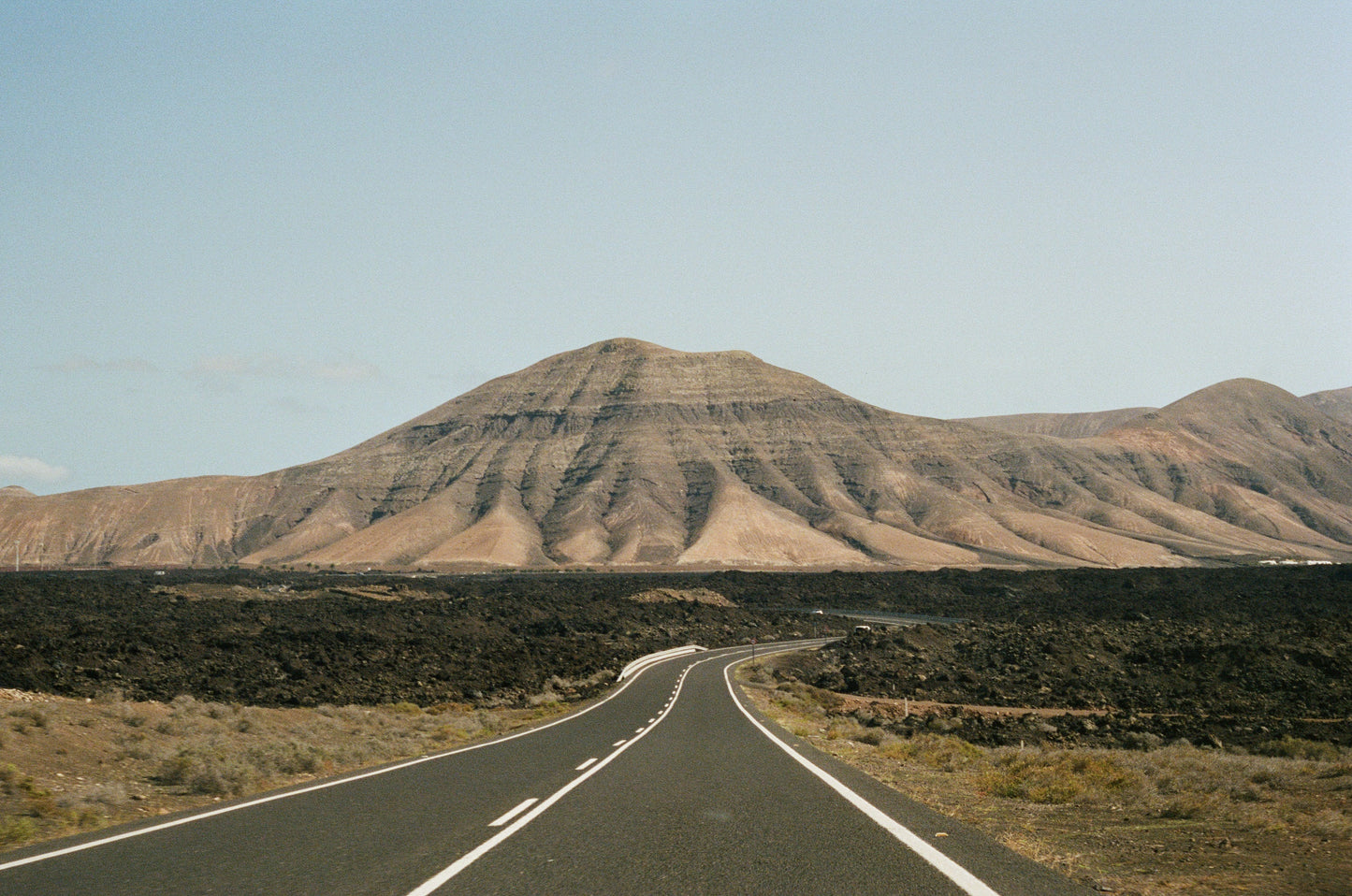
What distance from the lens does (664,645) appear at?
7881cm

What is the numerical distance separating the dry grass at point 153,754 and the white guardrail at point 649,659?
24.5m

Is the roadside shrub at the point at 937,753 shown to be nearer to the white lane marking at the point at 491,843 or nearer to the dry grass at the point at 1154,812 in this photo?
the dry grass at the point at 1154,812

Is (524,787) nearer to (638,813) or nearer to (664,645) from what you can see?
(638,813)

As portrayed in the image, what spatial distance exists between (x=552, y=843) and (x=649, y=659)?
50587mm

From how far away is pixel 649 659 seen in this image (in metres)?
59.5

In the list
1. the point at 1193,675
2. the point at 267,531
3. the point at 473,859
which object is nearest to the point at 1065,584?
the point at 1193,675

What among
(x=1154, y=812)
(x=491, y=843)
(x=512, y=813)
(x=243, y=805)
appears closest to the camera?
(x=491, y=843)

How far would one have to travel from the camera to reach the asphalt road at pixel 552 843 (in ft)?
25.8

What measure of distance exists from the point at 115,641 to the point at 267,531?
152929 millimetres

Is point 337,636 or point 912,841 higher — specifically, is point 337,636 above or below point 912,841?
below

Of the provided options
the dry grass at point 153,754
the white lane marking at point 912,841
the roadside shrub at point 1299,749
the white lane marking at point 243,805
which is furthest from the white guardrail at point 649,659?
the white lane marking at point 912,841

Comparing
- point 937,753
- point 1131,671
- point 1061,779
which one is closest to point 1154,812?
point 1061,779

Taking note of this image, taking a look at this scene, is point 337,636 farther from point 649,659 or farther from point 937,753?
point 937,753

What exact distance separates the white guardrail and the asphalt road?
3516 centimetres
